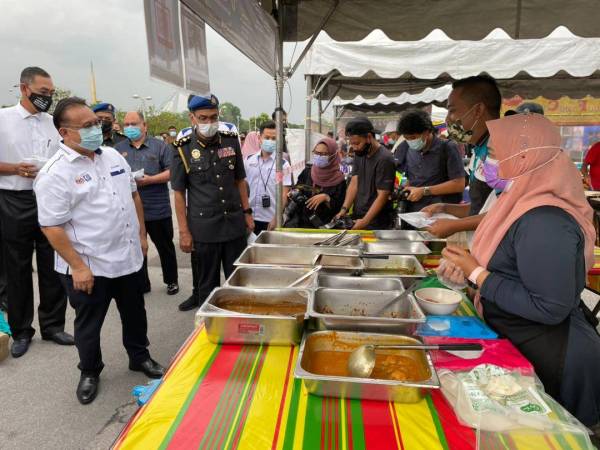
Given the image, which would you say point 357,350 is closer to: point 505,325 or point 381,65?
point 505,325

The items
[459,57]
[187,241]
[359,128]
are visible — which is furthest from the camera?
[459,57]

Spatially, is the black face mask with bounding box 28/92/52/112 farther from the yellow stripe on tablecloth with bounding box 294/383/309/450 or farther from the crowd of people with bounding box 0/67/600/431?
the yellow stripe on tablecloth with bounding box 294/383/309/450

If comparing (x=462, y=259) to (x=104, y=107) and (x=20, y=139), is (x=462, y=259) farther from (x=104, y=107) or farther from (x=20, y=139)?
(x=104, y=107)

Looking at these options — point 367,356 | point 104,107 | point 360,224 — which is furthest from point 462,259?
point 104,107

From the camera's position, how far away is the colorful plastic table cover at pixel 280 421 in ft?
2.87

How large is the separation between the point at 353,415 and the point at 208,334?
547 millimetres

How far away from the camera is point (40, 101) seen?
289 cm

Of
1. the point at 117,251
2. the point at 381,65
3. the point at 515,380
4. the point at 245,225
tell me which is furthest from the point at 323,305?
the point at 381,65

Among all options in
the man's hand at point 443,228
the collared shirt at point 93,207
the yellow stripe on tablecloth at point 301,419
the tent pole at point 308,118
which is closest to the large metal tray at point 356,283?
the yellow stripe on tablecloth at point 301,419

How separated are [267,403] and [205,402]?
161mm

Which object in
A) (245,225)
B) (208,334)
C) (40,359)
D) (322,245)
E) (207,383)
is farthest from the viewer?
(245,225)

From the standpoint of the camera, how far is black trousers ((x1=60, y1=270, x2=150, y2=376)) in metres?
2.30

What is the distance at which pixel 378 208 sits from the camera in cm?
328

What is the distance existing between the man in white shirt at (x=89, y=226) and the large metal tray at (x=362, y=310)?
1.43m
